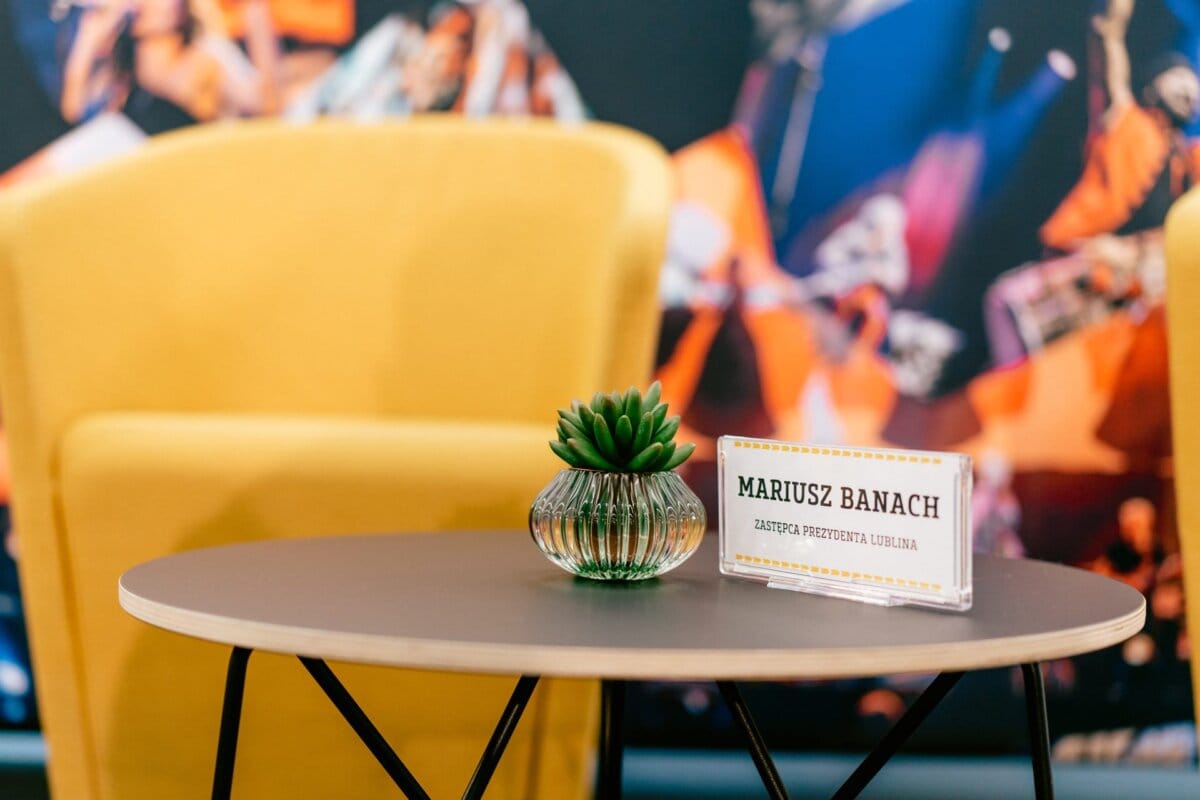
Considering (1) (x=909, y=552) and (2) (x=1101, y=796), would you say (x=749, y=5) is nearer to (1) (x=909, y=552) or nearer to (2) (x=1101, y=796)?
(2) (x=1101, y=796)

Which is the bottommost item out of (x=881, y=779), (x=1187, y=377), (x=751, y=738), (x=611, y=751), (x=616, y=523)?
(x=881, y=779)

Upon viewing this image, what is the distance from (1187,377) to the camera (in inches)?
A: 62.6

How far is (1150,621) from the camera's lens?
225 cm

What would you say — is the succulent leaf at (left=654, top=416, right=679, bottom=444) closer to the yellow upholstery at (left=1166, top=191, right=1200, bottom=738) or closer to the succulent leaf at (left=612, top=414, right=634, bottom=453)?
the succulent leaf at (left=612, top=414, right=634, bottom=453)

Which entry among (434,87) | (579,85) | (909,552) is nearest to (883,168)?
(579,85)

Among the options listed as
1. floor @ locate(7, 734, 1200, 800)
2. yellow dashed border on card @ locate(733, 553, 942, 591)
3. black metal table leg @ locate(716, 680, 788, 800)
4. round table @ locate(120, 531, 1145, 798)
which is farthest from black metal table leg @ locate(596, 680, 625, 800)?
floor @ locate(7, 734, 1200, 800)

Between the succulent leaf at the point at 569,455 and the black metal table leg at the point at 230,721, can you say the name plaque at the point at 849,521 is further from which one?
the black metal table leg at the point at 230,721

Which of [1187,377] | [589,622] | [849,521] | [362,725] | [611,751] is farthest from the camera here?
[1187,377]

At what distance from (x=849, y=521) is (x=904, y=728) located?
0.20 meters

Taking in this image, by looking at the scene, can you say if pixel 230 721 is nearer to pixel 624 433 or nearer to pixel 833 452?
pixel 624 433

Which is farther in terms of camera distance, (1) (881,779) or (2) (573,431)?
(1) (881,779)

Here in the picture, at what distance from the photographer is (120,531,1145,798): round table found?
0.78 m

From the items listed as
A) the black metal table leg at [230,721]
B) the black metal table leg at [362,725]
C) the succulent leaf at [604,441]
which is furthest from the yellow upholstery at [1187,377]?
the black metal table leg at [230,721]

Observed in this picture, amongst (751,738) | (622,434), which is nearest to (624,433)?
(622,434)
